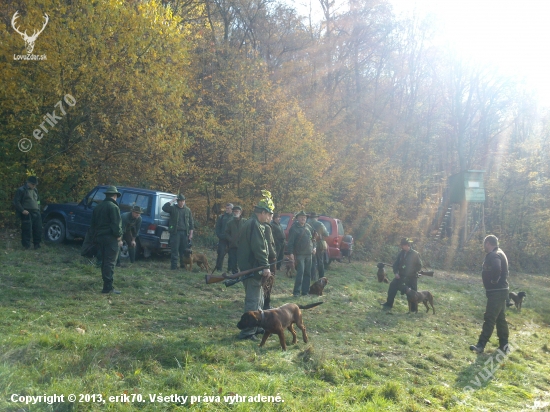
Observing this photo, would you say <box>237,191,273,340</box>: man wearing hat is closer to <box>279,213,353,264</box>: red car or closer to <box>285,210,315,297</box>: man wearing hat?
<box>285,210,315,297</box>: man wearing hat

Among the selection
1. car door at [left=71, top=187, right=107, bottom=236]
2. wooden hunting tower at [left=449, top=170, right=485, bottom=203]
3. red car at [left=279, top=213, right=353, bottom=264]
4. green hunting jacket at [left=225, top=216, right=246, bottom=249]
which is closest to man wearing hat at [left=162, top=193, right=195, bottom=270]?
green hunting jacket at [left=225, top=216, right=246, bottom=249]

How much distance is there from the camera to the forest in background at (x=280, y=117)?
1636 centimetres

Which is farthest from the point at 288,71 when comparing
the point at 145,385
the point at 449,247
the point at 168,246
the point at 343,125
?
the point at 145,385

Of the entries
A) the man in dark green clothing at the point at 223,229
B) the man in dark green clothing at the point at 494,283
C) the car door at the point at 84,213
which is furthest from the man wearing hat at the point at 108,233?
the man in dark green clothing at the point at 494,283

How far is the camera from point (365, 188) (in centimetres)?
2967

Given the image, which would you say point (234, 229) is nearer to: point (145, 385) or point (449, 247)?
point (145, 385)

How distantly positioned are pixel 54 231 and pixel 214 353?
1030cm

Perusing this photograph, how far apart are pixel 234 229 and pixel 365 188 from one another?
1807 centimetres

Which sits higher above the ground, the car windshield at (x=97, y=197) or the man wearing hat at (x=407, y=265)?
the car windshield at (x=97, y=197)

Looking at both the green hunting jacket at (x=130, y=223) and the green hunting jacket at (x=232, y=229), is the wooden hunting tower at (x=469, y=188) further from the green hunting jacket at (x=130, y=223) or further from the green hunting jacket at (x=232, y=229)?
the green hunting jacket at (x=130, y=223)

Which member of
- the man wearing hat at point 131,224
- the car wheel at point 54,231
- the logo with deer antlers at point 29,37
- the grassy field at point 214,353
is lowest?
the grassy field at point 214,353

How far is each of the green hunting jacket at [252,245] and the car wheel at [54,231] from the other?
8792 millimetres

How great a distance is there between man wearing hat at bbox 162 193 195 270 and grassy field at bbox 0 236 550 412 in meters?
0.64

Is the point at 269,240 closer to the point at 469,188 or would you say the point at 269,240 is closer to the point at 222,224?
the point at 222,224
